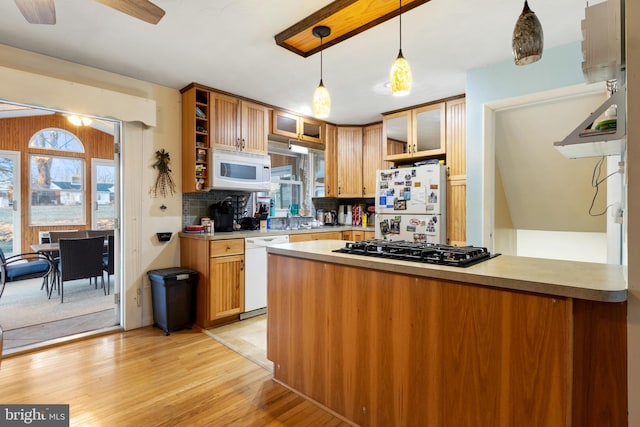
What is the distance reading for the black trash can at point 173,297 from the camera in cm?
299

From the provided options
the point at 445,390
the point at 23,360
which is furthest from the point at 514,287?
the point at 23,360

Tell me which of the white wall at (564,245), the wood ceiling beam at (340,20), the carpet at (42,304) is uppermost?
the wood ceiling beam at (340,20)

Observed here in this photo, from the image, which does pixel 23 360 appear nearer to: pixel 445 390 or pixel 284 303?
pixel 284 303

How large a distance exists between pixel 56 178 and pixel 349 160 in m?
5.14

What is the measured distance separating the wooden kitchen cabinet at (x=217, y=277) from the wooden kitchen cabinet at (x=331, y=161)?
1727mm

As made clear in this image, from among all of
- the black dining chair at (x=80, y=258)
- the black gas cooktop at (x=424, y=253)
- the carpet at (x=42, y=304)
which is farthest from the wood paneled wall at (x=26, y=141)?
the black gas cooktop at (x=424, y=253)

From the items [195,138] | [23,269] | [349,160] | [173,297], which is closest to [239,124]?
[195,138]

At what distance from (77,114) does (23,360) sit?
6.57 ft

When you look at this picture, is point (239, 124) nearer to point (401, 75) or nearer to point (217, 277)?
point (217, 277)

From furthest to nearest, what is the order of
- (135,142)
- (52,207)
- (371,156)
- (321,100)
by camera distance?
(52,207)
(371,156)
(135,142)
(321,100)

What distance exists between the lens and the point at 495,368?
49.7 inches

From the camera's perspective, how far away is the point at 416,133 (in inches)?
150

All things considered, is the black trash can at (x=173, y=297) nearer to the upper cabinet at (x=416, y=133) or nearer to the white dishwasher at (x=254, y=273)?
the white dishwasher at (x=254, y=273)

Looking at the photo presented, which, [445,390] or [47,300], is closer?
[445,390]
